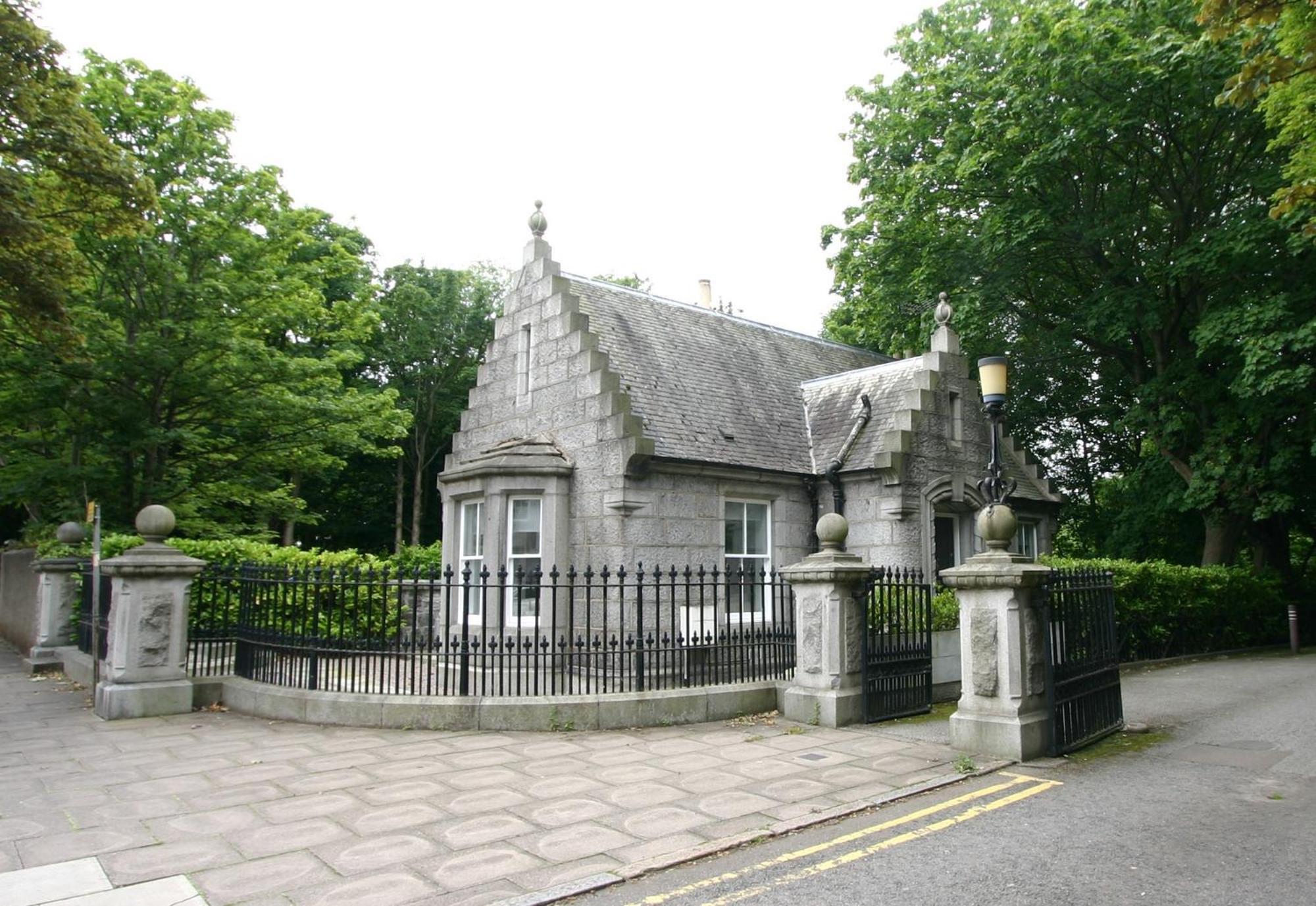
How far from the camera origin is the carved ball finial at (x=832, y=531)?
9859 mm

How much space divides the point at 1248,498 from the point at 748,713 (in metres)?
15.0

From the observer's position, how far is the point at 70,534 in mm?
15016

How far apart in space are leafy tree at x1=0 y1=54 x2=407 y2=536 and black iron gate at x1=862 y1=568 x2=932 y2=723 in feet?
53.6

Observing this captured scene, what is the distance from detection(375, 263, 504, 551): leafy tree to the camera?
36344 mm

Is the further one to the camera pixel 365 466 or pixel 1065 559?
pixel 365 466

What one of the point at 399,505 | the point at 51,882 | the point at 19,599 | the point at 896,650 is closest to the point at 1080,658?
the point at 896,650

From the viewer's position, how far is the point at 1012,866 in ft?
16.9

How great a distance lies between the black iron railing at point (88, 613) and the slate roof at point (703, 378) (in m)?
8.17

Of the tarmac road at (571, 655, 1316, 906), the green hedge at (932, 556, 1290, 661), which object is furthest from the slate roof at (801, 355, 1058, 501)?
the tarmac road at (571, 655, 1316, 906)

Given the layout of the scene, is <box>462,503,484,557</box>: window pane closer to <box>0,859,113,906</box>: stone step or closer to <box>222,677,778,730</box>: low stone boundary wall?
<box>222,677,778,730</box>: low stone boundary wall

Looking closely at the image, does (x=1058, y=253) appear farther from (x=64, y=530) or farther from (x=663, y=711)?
(x=64, y=530)

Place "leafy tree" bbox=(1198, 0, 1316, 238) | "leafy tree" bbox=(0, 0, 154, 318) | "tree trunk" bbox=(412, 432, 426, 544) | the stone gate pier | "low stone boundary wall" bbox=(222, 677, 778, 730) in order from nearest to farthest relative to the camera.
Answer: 1. "leafy tree" bbox=(1198, 0, 1316, 238)
2. "low stone boundary wall" bbox=(222, 677, 778, 730)
3. the stone gate pier
4. "leafy tree" bbox=(0, 0, 154, 318)
5. "tree trunk" bbox=(412, 432, 426, 544)

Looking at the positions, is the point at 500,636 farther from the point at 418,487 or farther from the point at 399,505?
the point at 399,505

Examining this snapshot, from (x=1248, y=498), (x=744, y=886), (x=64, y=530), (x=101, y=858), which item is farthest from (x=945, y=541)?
(x=64, y=530)
